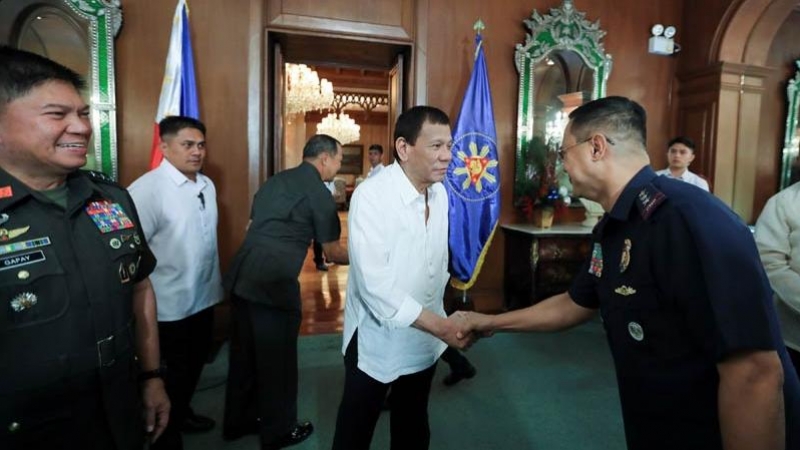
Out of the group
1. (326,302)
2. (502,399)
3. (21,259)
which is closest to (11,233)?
(21,259)

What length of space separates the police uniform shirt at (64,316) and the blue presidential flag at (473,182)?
8.73 feet

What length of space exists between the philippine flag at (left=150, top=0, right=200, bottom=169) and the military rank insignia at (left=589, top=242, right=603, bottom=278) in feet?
9.40

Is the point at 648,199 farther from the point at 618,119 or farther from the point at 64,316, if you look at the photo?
the point at 64,316

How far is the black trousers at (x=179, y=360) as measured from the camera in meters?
1.93

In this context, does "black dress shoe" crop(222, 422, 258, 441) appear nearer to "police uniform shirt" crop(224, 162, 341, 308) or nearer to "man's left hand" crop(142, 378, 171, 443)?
"police uniform shirt" crop(224, 162, 341, 308)

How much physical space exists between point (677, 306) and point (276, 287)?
64.9 inches

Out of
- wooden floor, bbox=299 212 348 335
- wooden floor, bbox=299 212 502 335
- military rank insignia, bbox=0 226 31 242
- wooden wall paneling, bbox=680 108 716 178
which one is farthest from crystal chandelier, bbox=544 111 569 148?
military rank insignia, bbox=0 226 31 242

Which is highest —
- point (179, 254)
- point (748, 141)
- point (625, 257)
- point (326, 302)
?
point (748, 141)

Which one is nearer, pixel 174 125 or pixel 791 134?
pixel 174 125

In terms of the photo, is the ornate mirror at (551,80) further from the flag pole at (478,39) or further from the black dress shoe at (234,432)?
the black dress shoe at (234,432)

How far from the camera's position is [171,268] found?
2.04 meters

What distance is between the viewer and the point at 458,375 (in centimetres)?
286

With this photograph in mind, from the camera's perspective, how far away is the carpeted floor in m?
2.23

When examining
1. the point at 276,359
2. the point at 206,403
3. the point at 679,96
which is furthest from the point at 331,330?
the point at 679,96
